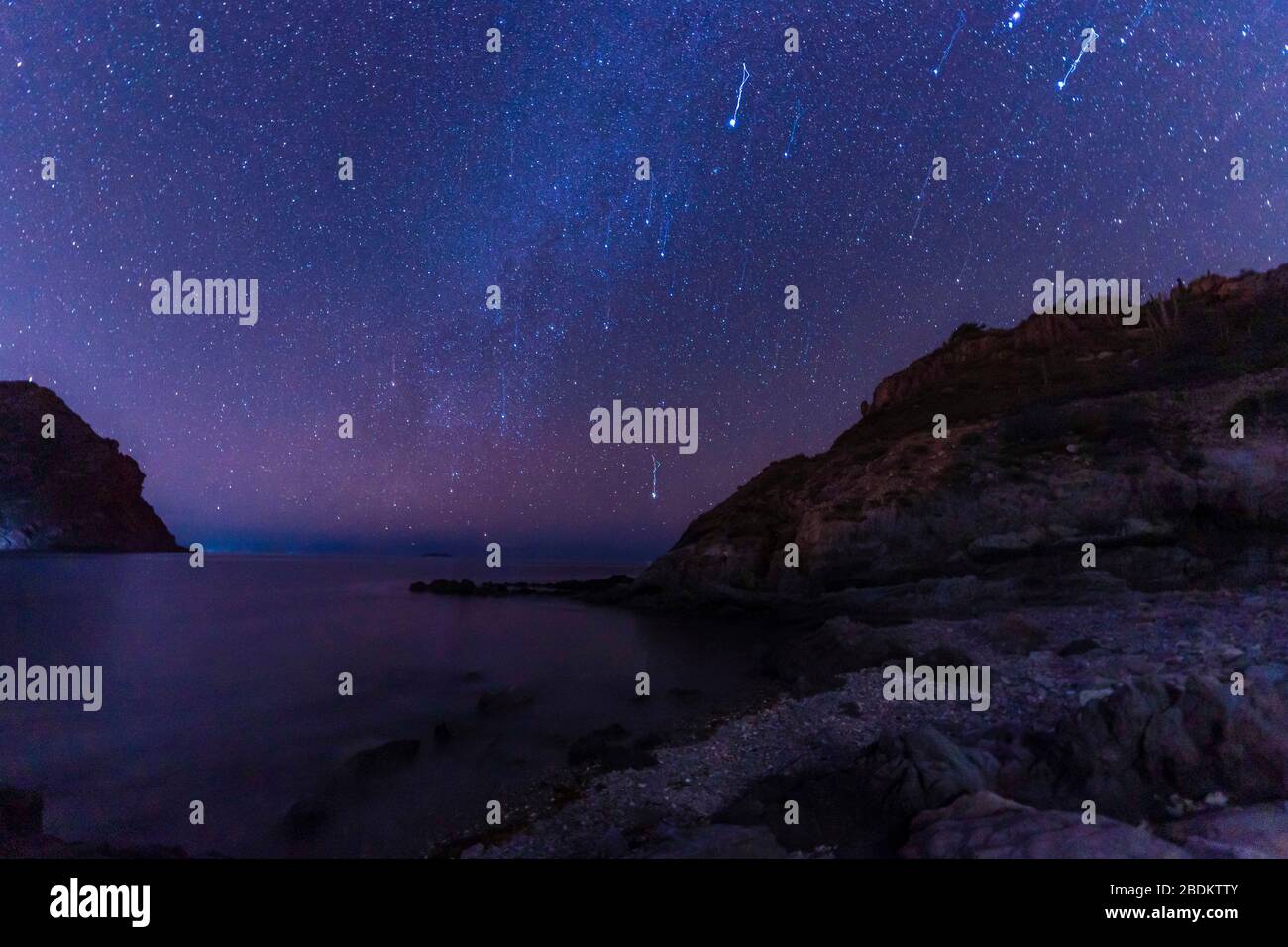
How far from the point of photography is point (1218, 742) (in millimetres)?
7434

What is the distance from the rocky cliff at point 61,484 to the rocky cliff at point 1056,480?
559ft

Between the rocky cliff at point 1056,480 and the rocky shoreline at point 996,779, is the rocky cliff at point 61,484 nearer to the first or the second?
the rocky cliff at point 1056,480

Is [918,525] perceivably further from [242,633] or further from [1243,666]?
[242,633]

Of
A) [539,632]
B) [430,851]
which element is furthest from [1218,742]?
[539,632]

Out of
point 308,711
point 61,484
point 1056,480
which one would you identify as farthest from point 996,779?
point 61,484

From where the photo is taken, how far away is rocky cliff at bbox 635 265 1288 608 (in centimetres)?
2519

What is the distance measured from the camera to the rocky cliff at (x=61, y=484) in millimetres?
138625

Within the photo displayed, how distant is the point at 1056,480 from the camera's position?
30266 millimetres

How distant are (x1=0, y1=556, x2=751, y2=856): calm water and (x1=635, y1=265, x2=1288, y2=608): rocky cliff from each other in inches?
388

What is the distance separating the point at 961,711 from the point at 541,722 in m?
12.5

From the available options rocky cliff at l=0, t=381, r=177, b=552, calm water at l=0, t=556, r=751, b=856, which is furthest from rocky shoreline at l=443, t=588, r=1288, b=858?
rocky cliff at l=0, t=381, r=177, b=552

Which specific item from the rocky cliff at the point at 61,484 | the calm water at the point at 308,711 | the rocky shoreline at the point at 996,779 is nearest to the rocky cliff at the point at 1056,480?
the calm water at the point at 308,711

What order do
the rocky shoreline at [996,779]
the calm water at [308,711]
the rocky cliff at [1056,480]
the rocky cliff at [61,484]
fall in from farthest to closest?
the rocky cliff at [61,484] → the rocky cliff at [1056,480] → the calm water at [308,711] → the rocky shoreline at [996,779]

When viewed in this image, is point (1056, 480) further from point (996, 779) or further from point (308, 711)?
point (308, 711)
